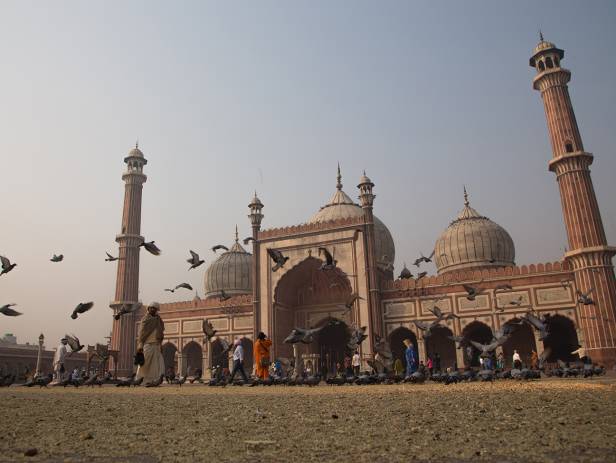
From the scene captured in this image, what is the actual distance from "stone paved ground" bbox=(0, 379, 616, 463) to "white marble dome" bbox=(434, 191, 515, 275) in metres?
23.7

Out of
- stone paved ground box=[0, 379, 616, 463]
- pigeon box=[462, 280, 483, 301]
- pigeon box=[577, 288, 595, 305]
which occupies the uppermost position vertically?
pigeon box=[462, 280, 483, 301]

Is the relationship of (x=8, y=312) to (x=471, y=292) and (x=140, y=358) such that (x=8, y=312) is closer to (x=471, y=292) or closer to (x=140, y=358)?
(x=140, y=358)

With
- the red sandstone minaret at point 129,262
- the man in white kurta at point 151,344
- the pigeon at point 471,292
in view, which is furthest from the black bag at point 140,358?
the red sandstone minaret at point 129,262

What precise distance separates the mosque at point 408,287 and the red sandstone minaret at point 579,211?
1.8 inches

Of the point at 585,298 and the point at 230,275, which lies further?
the point at 230,275

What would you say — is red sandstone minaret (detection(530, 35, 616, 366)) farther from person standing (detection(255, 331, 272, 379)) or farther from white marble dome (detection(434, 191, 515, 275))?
person standing (detection(255, 331, 272, 379))

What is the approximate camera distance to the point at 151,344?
973 cm

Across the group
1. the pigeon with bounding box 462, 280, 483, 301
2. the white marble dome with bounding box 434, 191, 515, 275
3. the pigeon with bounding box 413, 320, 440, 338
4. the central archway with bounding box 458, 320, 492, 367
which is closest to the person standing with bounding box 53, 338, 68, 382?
the pigeon with bounding box 413, 320, 440, 338

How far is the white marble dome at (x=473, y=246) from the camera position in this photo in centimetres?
2797

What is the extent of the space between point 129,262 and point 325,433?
28.9m

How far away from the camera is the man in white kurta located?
934 cm

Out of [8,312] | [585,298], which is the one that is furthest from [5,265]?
[585,298]

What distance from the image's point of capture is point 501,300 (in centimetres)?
2217

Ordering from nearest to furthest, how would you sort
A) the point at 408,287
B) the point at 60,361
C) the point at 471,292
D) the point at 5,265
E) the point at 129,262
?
the point at 5,265 → the point at 60,361 → the point at 471,292 → the point at 408,287 → the point at 129,262
